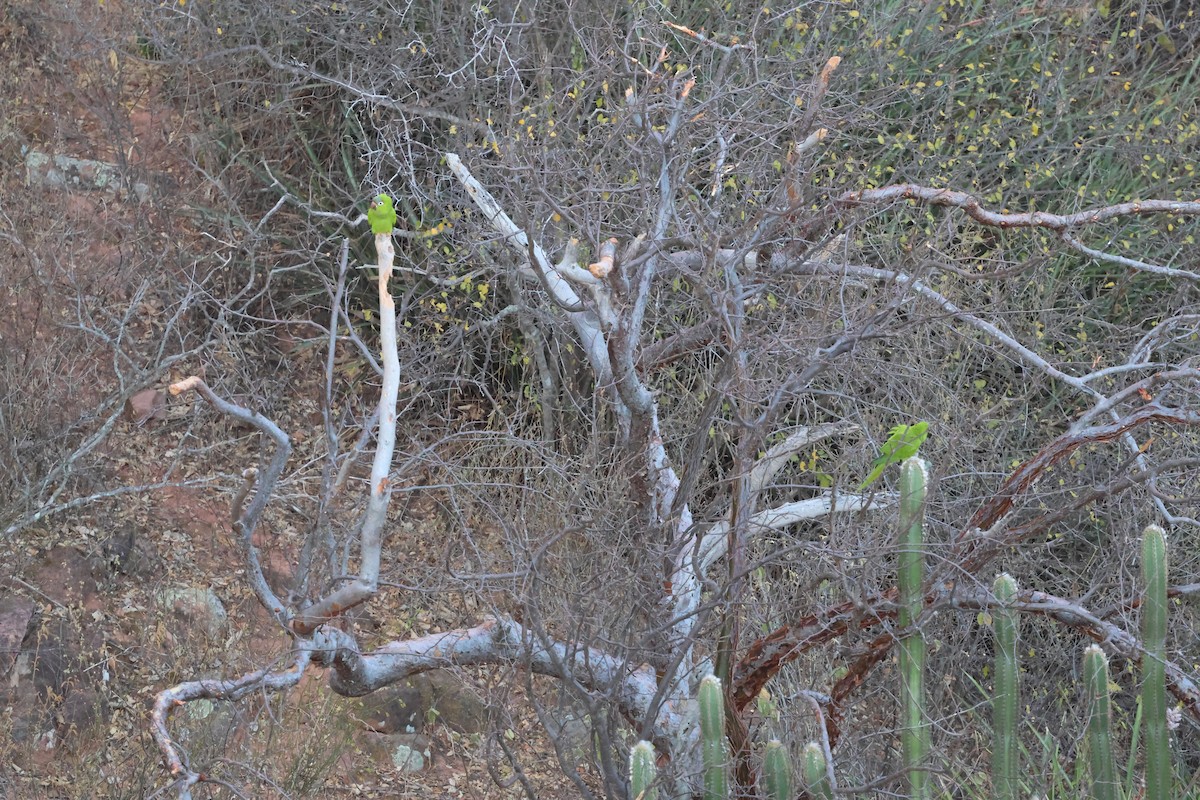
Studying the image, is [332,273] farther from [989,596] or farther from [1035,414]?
[989,596]

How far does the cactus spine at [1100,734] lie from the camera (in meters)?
3.23

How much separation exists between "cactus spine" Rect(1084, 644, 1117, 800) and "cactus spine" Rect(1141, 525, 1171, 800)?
0.10m

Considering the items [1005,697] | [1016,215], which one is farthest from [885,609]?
[1016,215]

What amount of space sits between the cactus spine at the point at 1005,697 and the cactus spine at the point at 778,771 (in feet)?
1.86

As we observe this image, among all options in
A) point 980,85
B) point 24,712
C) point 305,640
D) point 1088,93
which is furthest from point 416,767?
point 1088,93

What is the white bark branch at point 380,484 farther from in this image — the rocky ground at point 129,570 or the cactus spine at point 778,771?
the rocky ground at point 129,570

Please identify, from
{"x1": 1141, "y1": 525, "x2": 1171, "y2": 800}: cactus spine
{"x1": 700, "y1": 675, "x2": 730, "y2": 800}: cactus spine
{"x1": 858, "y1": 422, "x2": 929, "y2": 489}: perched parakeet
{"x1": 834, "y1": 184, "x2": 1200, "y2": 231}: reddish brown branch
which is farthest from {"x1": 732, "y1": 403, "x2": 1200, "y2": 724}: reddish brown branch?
{"x1": 834, "y1": 184, "x2": 1200, "y2": 231}: reddish brown branch

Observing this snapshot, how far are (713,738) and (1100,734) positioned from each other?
1.09 metres

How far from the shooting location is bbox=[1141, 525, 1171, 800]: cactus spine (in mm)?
3168

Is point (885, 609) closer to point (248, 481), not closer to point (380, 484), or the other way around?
point (380, 484)

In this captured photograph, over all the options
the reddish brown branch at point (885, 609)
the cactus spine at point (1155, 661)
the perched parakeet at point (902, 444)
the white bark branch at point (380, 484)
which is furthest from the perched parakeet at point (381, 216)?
the cactus spine at point (1155, 661)

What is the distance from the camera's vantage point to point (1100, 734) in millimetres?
3258

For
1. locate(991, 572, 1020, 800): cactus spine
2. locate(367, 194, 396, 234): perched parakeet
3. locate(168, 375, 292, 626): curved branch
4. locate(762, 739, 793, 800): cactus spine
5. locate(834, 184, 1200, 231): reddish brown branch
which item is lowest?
locate(762, 739, 793, 800): cactus spine

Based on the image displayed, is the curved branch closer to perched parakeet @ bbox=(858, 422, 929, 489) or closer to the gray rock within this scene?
perched parakeet @ bbox=(858, 422, 929, 489)
